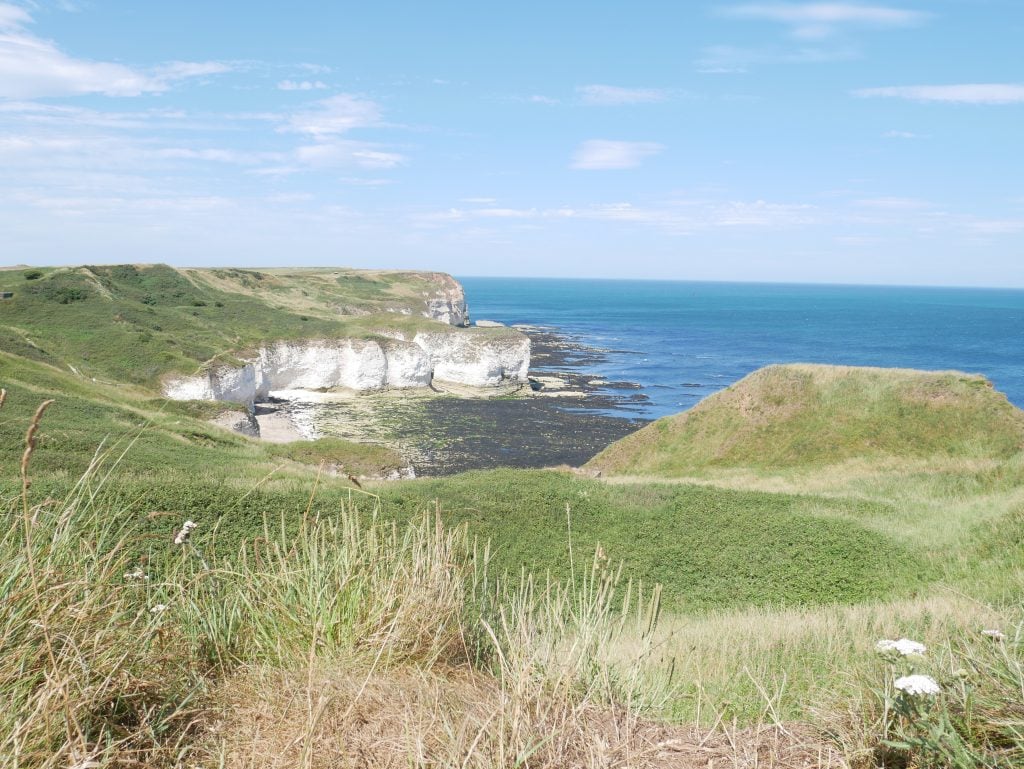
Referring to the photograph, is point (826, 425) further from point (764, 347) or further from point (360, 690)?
point (764, 347)

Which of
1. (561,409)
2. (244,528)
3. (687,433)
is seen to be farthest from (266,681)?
(561,409)

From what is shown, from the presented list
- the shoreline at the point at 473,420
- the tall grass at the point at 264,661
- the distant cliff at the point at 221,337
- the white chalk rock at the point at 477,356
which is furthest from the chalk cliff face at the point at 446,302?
the tall grass at the point at 264,661

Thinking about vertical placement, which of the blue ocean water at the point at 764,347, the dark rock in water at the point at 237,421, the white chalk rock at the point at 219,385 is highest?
the blue ocean water at the point at 764,347

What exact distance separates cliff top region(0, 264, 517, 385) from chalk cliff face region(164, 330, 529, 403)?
141cm

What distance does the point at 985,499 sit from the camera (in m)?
21.6

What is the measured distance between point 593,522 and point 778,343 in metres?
128

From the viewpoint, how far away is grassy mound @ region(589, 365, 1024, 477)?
103 ft

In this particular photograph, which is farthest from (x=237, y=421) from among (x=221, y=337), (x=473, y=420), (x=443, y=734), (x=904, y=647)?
(x=904, y=647)

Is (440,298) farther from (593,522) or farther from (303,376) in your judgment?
(593,522)

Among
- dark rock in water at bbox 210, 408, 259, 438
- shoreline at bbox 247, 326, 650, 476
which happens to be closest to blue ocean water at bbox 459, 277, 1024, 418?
shoreline at bbox 247, 326, 650, 476

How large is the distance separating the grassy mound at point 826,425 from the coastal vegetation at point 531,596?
154 mm

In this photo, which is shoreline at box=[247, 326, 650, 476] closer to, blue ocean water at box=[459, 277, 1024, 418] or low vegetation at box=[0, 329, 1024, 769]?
blue ocean water at box=[459, 277, 1024, 418]

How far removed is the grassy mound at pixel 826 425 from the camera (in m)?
31.4

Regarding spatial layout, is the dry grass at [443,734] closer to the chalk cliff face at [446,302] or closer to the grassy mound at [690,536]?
the grassy mound at [690,536]
